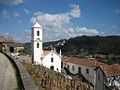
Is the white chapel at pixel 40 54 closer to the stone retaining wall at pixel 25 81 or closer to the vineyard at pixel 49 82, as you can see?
the vineyard at pixel 49 82

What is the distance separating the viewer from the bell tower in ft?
164

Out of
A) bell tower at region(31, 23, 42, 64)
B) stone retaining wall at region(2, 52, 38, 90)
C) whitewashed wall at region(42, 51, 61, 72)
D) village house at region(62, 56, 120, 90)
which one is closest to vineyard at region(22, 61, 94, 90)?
stone retaining wall at region(2, 52, 38, 90)

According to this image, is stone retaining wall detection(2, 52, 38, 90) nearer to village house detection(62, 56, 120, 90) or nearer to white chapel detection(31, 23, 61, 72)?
village house detection(62, 56, 120, 90)

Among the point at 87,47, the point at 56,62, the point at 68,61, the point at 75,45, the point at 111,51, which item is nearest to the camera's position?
the point at 56,62

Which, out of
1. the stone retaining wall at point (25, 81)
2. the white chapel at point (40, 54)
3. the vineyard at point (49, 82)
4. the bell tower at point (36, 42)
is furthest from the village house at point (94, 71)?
the stone retaining wall at point (25, 81)

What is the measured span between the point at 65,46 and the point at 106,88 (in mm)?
85685

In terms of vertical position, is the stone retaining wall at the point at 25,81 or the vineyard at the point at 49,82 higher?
the stone retaining wall at the point at 25,81

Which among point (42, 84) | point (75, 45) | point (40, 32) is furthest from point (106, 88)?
point (75, 45)

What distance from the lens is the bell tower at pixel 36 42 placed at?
50094 millimetres

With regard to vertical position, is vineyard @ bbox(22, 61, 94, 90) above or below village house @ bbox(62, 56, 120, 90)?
above

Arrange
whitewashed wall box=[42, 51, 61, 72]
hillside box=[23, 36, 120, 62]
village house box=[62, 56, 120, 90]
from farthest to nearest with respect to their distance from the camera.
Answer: hillside box=[23, 36, 120, 62] → whitewashed wall box=[42, 51, 61, 72] → village house box=[62, 56, 120, 90]

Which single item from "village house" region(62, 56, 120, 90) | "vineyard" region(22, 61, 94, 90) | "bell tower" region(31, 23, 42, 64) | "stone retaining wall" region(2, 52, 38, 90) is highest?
"bell tower" region(31, 23, 42, 64)

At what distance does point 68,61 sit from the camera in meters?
58.7

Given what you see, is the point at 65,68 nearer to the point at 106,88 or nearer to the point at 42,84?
Answer: the point at 106,88
